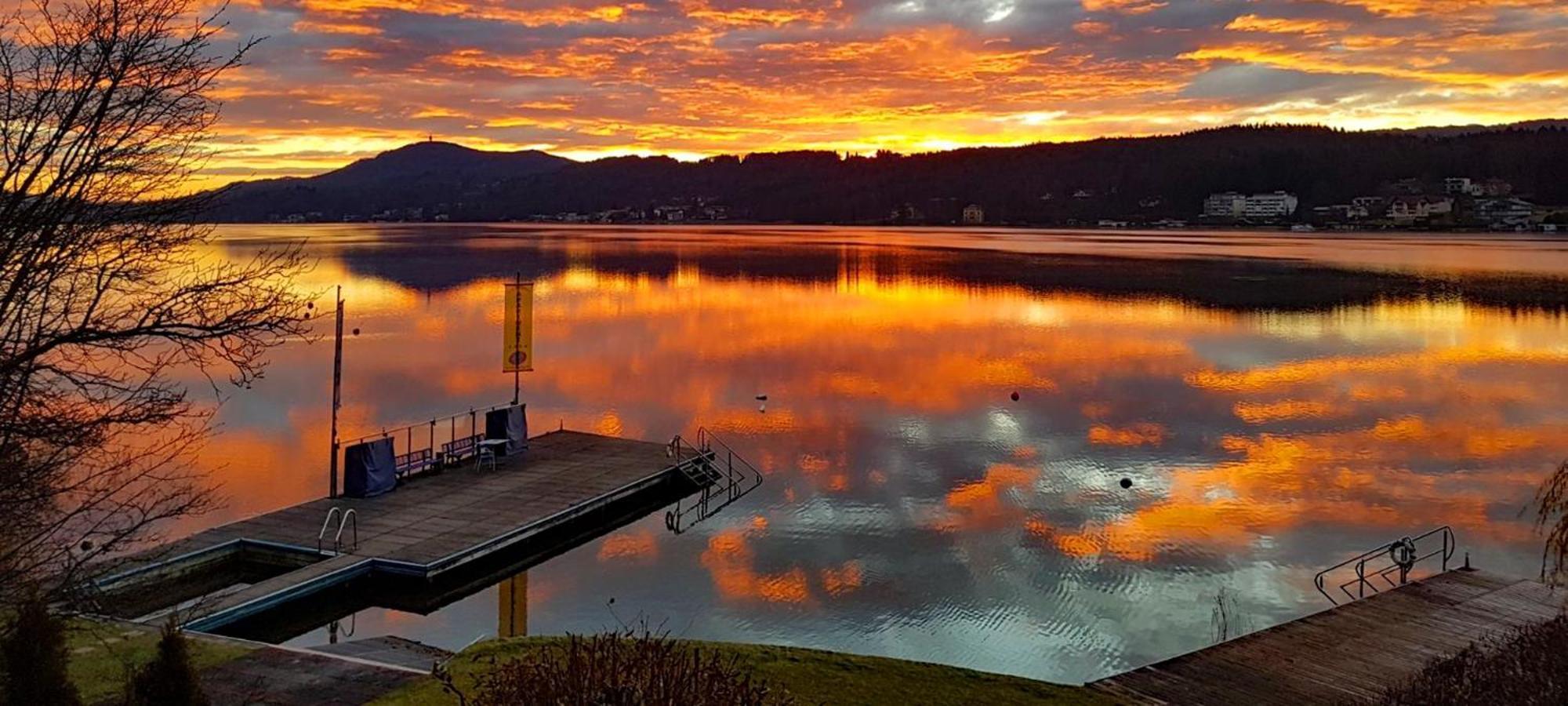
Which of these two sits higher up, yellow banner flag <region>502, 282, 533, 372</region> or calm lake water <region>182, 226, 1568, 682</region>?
yellow banner flag <region>502, 282, 533, 372</region>

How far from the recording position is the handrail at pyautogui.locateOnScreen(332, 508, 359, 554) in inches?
761

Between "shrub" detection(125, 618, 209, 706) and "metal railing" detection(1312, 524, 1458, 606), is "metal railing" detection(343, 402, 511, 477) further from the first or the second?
"metal railing" detection(1312, 524, 1458, 606)

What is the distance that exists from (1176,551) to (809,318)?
42.8 m

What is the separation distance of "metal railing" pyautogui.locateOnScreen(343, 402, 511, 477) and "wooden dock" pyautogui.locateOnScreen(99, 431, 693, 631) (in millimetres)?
516

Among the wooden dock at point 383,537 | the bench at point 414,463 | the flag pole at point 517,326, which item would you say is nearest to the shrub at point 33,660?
the wooden dock at point 383,537

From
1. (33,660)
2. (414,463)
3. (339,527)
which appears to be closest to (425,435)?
(414,463)

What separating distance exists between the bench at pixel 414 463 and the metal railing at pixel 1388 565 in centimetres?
1940

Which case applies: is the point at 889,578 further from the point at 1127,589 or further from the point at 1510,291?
the point at 1510,291

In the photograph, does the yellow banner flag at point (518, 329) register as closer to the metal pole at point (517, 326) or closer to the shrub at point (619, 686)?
the metal pole at point (517, 326)

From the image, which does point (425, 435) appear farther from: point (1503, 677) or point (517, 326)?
point (1503, 677)

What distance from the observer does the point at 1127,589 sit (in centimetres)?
1958

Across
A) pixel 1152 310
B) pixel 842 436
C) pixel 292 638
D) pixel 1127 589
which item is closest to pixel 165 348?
pixel 842 436

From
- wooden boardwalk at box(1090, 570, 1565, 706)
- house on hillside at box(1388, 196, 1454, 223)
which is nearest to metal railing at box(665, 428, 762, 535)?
wooden boardwalk at box(1090, 570, 1565, 706)

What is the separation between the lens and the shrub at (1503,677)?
32.2 feet
